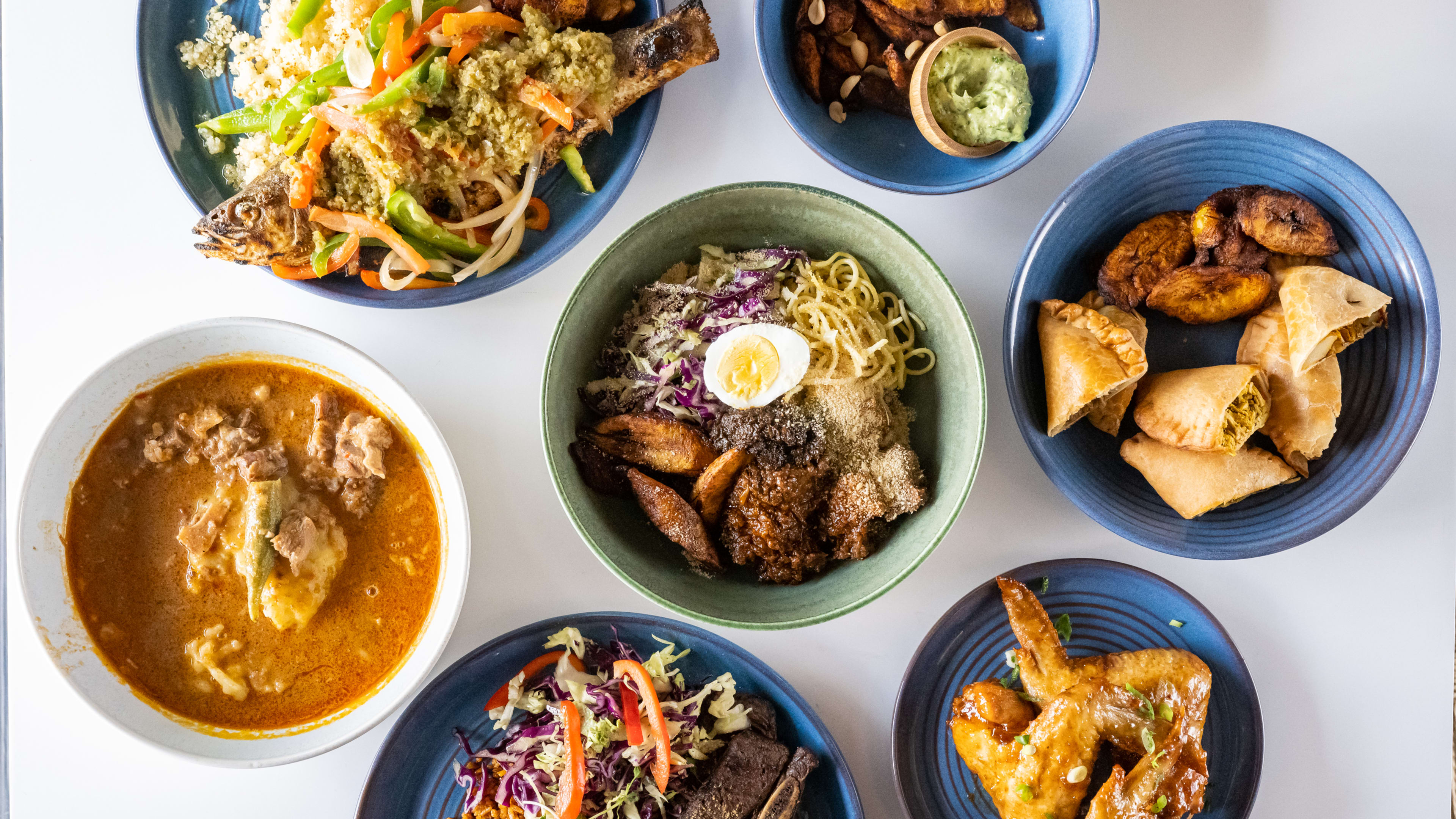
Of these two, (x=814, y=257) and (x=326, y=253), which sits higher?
(x=814, y=257)

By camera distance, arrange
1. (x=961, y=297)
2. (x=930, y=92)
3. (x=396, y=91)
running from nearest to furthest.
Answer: (x=396, y=91) → (x=930, y=92) → (x=961, y=297)

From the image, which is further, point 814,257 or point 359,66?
point 814,257

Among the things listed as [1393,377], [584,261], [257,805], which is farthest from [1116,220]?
[257,805]

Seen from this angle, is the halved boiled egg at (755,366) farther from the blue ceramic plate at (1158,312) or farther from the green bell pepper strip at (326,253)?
the green bell pepper strip at (326,253)

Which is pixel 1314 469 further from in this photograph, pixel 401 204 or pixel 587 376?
pixel 401 204

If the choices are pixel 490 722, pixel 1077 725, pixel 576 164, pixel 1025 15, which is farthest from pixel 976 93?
pixel 490 722

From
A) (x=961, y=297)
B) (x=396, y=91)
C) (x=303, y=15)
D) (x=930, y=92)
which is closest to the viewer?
(x=396, y=91)

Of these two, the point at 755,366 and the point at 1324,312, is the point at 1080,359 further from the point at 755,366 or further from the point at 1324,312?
the point at 755,366

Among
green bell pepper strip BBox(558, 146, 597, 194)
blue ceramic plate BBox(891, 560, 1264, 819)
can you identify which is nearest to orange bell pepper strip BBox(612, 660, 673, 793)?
blue ceramic plate BBox(891, 560, 1264, 819)
